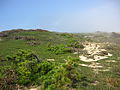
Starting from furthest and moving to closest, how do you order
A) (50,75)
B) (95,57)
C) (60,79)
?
(95,57) → (50,75) → (60,79)

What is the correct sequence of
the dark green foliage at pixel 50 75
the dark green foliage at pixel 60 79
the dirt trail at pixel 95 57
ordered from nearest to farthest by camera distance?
1. the dark green foliage at pixel 60 79
2. the dark green foliage at pixel 50 75
3. the dirt trail at pixel 95 57

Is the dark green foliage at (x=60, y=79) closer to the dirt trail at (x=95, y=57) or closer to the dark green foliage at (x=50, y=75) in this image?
the dark green foliage at (x=50, y=75)

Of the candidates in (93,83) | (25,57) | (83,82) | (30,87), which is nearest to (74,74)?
(83,82)

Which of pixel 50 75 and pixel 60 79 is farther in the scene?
pixel 50 75

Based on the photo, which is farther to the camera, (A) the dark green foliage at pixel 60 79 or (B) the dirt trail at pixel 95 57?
(B) the dirt trail at pixel 95 57

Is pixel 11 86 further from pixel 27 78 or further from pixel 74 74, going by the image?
pixel 74 74

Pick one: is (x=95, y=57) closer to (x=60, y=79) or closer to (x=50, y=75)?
(x=50, y=75)

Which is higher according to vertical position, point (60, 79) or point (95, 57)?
point (60, 79)

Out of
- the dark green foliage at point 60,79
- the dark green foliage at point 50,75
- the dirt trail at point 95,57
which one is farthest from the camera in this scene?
the dirt trail at point 95,57

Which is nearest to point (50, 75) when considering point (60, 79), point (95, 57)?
point (60, 79)

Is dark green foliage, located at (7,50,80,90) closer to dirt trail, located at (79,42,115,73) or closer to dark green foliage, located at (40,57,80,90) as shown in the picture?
dark green foliage, located at (40,57,80,90)

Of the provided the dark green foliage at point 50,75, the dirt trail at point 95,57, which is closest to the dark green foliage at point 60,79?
the dark green foliage at point 50,75

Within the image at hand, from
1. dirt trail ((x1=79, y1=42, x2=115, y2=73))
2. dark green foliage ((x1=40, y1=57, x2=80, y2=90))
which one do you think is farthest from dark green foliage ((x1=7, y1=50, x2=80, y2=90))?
dirt trail ((x1=79, y1=42, x2=115, y2=73))

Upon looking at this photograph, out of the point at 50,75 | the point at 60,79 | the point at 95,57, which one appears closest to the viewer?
the point at 60,79
